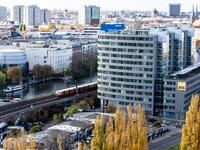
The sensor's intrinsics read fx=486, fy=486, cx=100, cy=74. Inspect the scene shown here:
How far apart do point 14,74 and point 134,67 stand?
19263 millimetres

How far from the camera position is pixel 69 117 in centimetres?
3247

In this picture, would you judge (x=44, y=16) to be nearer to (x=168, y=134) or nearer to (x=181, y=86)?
(x=181, y=86)

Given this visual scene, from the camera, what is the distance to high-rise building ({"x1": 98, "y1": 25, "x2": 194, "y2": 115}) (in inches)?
1439

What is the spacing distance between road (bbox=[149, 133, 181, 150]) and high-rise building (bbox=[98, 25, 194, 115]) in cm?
654

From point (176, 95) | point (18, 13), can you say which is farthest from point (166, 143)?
point (18, 13)

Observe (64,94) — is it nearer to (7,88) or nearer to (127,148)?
(7,88)

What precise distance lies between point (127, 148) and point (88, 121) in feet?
30.3

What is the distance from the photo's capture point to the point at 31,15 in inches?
5315

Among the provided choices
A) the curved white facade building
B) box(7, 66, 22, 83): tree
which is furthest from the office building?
the curved white facade building

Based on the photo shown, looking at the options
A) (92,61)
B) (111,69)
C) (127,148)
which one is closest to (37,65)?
(92,61)

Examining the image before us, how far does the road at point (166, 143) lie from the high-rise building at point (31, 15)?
108 metres

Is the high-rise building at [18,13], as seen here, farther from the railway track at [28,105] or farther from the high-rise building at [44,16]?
the railway track at [28,105]

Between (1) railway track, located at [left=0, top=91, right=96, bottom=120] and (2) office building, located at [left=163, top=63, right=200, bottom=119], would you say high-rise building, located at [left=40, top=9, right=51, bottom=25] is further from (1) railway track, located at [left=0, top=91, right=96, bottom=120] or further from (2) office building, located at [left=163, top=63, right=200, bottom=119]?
(2) office building, located at [left=163, top=63, right=200, bottom=119]

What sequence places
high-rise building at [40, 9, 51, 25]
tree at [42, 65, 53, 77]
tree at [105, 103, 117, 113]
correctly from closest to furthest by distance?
tree at [105, 103, 117, 113] → tree at [42, 65, 53, 77] → high-rise building at [40, 9, 51, 25]
